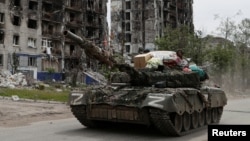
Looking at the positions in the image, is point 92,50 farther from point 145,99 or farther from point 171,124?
point 171,124

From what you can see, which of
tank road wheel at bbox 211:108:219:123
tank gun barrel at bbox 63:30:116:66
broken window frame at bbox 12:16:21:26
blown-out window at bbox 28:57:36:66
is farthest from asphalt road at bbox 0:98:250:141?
broken window frame at bbox 12:16:21:26

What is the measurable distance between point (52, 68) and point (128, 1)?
1115 inches

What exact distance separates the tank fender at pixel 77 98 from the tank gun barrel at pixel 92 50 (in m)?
1.23

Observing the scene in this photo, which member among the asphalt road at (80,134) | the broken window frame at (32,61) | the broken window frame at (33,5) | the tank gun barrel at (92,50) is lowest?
the asphalt road at (80,134)

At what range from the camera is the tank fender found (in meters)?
11.7

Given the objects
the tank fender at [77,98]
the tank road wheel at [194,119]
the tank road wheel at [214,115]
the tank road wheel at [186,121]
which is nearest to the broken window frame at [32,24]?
the tank road wheel at [214,115]

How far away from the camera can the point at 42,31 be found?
175 ft

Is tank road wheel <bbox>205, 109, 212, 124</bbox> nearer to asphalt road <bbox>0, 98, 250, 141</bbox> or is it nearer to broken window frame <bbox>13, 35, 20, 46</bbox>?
asphalt road <bbox>0, 98, 250, 141</bbox>

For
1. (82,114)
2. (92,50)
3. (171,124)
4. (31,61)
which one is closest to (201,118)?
(171,124)

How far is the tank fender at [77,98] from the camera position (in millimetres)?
11656

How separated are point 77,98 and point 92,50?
177 cm

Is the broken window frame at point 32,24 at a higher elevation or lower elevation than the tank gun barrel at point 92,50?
higher

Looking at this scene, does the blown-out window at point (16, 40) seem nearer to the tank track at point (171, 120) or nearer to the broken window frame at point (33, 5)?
the broken window frame at point (33, 5)

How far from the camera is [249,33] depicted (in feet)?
206
